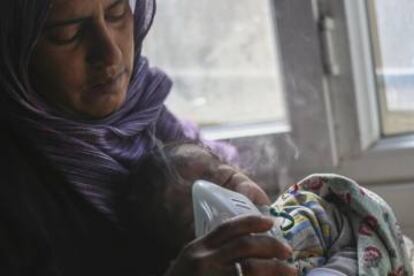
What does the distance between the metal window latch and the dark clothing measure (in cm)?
41

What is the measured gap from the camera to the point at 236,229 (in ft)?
1.98

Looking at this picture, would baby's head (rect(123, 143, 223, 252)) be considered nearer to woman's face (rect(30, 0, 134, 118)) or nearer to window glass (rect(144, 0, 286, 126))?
woman's face (rect(30, 0, 134, 118))

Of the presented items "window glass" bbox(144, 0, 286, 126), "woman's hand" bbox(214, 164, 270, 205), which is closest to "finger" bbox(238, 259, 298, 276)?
"woman's hand" bbox(214, 164, 270, 205)

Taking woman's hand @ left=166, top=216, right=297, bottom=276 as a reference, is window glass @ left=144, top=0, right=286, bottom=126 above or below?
above

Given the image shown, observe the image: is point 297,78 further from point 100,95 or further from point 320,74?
point 100,95

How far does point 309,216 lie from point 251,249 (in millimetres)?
151

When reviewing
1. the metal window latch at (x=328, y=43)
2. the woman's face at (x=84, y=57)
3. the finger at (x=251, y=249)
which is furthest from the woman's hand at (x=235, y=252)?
the metal window latch at (x=328, y=43)

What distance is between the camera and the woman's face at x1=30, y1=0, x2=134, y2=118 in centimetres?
63

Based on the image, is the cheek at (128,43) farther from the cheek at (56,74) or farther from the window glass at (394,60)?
the window glass at (394,60)

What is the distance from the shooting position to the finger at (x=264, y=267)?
0.60 m

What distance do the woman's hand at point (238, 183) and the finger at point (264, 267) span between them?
4.0 inches

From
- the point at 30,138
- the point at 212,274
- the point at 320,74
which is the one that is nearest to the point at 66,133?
the point at 30,138

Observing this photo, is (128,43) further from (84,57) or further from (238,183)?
(238,183)

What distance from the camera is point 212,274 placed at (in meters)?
0.60
